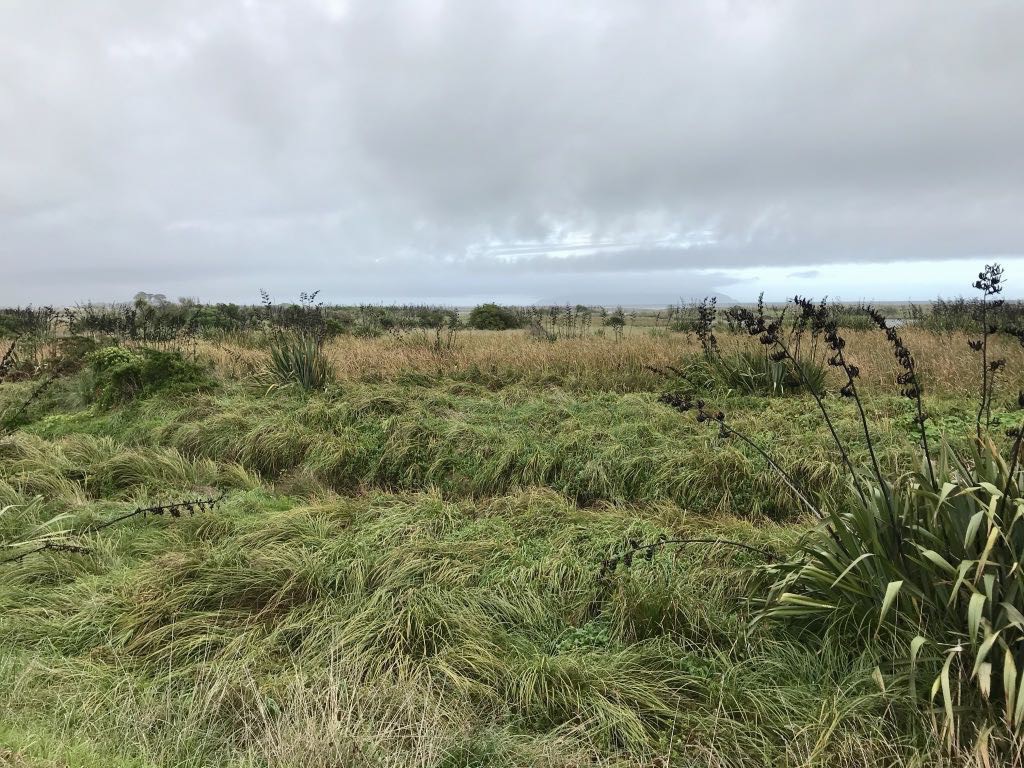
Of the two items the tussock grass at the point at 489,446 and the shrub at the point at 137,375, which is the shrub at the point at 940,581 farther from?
the shrub at the point at 137,375

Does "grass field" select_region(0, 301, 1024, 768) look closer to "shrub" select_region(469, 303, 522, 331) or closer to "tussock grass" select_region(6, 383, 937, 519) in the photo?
"tussock grass" select_region(6, 383, 937, 519)

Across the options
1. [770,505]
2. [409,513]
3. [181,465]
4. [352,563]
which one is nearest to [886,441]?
[770,505]

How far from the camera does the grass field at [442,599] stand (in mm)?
2131

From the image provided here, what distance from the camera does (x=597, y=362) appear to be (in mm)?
9391

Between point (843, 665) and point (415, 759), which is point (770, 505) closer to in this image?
point (843, 665)

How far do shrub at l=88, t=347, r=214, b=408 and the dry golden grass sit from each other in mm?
994

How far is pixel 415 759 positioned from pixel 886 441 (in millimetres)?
5190

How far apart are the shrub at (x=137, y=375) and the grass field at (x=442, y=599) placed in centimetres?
190

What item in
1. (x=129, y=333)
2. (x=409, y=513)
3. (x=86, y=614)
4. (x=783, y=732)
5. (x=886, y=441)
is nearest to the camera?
(x=783, y=732)

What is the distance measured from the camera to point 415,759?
6.59 ft

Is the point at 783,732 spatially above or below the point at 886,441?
below

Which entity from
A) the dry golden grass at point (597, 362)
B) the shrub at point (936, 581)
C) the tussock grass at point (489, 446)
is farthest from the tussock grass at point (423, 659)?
the dry golden grass at point (597, 362)

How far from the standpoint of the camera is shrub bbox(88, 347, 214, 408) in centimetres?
855

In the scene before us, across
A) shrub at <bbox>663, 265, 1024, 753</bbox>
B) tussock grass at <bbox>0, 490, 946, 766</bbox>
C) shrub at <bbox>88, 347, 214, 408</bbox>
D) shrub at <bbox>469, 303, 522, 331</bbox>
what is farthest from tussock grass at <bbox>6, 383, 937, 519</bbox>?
shrub at <bbox>469, 303, 522, 331</bbox>
